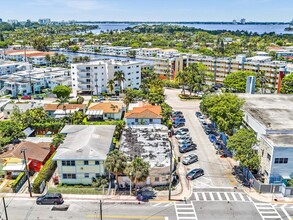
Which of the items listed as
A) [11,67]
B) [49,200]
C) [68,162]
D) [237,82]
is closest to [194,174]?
[68,162]

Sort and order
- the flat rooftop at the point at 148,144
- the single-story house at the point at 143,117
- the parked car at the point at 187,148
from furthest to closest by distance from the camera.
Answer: the single-story house at the point at 143,117, the parked car at the point at 187,148, the flat rooftop at the point at 148,144

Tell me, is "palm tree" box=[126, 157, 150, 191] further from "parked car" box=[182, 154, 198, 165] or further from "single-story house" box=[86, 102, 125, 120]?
"single-story house" box=[86, 102, 125, 120]

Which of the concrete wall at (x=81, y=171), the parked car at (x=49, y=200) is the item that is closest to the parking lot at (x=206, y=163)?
the concrete wall at (x=81, y=171)

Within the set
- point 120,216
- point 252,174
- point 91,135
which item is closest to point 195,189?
point 252,174

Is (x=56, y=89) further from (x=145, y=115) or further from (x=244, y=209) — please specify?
(x=244, y=209)

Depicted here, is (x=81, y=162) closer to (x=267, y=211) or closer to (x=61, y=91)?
(x=267, y=211)

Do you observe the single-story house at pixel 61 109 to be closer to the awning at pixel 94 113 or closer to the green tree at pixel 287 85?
the awning at pixel 94 113
